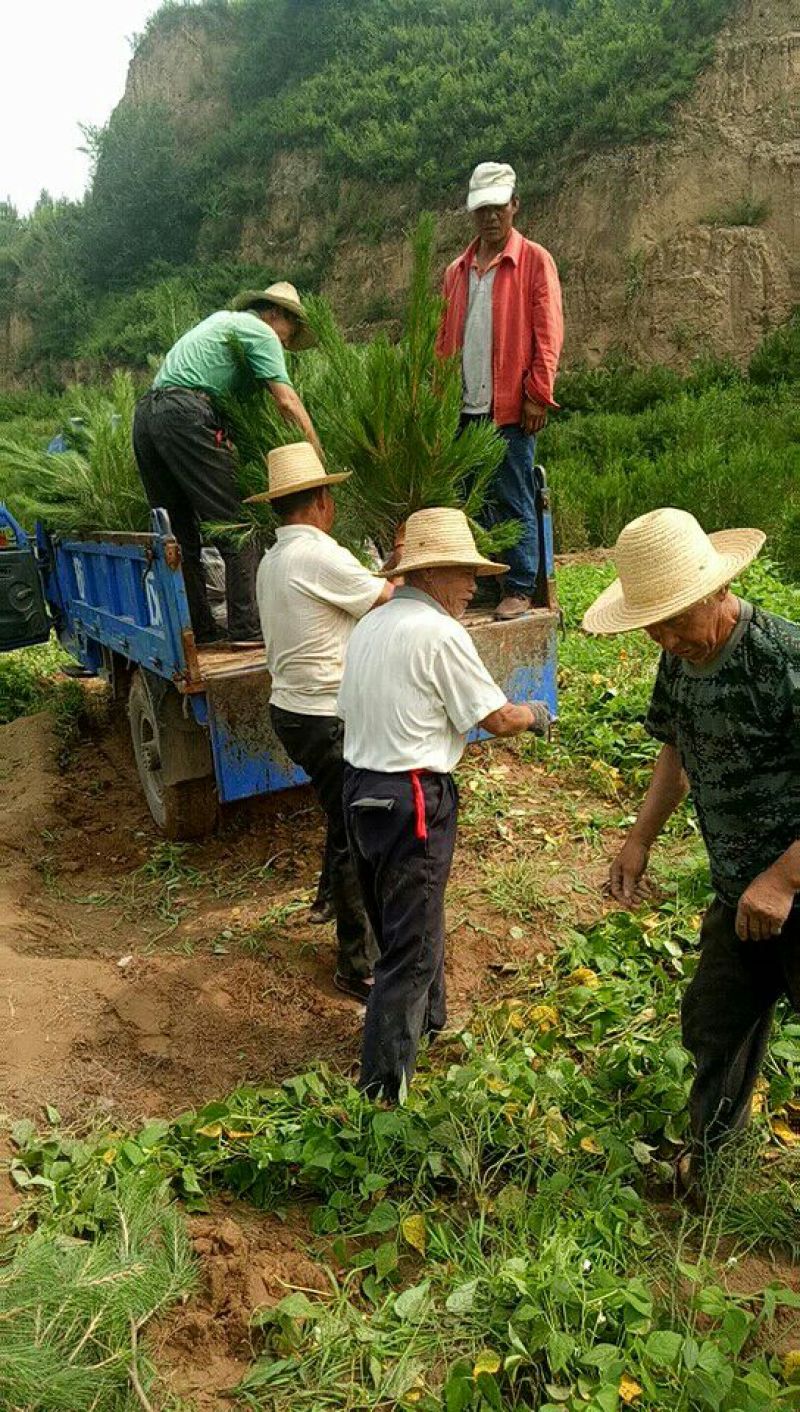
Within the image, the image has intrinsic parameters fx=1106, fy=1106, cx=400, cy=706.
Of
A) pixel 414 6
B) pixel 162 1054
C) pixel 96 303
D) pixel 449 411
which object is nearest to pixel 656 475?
pixel 449 411

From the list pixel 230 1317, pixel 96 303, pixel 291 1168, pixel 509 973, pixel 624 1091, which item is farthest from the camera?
pixel 96 303

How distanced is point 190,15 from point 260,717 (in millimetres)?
40218

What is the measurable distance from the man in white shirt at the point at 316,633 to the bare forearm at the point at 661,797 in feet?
4.67

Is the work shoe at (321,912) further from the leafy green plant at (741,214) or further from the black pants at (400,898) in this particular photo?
the leafy green plant at (741,214)

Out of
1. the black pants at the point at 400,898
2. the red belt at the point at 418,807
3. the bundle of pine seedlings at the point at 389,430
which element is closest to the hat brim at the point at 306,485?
the bundle of pine seedlings at the point at 389,430

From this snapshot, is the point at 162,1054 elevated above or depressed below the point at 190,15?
below

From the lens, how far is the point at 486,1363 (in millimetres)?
2236

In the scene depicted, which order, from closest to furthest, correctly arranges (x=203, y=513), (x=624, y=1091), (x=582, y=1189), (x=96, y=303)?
(x=582, y=1189) < (x=624, y=1091) < (x=203, y=513) < (x=96, y=303)

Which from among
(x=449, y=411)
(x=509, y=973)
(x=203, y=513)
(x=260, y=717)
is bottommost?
(x=509, y=973)

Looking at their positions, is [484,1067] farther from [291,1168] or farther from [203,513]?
[203,513]

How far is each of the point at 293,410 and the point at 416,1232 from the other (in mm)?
3314

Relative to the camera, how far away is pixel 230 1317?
8.14 ft

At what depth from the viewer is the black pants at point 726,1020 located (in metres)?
2.71

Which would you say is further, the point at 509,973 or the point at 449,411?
the point at 449,411
